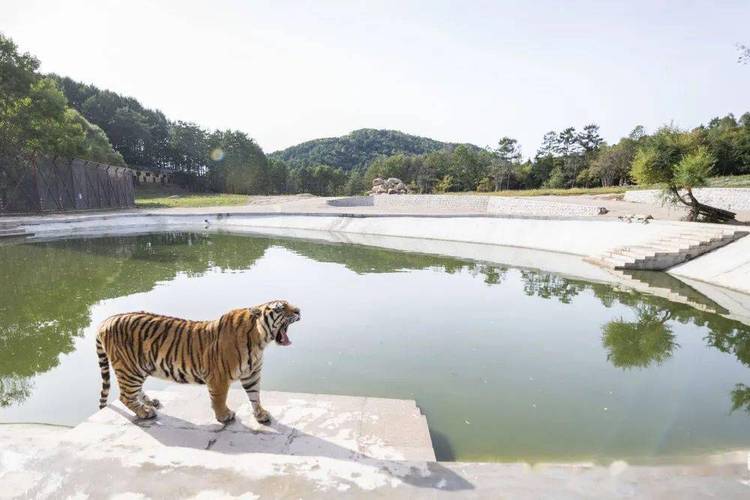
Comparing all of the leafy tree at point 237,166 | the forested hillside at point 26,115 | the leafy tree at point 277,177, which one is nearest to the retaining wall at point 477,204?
the forested hillside at point 26,115

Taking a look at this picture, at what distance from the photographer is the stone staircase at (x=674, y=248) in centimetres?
1416

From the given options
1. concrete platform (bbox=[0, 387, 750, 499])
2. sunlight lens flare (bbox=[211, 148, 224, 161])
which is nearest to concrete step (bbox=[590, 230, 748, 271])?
concrete platform (bbox=[0, 387, 750, 499])

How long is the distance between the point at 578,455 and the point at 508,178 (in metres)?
57.8

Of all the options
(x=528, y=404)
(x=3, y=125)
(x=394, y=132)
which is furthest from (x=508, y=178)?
(x=394, y=132)

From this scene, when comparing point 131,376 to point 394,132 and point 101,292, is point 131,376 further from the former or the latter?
point 394,132

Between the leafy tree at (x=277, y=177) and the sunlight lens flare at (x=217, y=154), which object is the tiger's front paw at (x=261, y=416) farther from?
the leafy tree at (x=277, y=177)

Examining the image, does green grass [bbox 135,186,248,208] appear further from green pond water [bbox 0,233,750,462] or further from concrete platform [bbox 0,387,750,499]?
concrete platform [bbox 0,387,750,499]

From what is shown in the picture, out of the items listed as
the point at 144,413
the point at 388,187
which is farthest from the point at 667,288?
the point at 388,187

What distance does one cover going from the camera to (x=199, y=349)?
4.03m

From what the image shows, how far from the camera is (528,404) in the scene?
5613mm

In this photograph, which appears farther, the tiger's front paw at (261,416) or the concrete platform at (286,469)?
the tiger's front paw at (261,416)

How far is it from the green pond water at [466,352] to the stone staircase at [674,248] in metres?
3.41

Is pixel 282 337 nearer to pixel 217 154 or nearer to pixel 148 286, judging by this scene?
pixel 148 286

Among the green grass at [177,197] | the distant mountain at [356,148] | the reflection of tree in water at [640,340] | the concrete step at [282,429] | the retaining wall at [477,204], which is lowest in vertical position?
the reflection of tree in water at [640,340]
